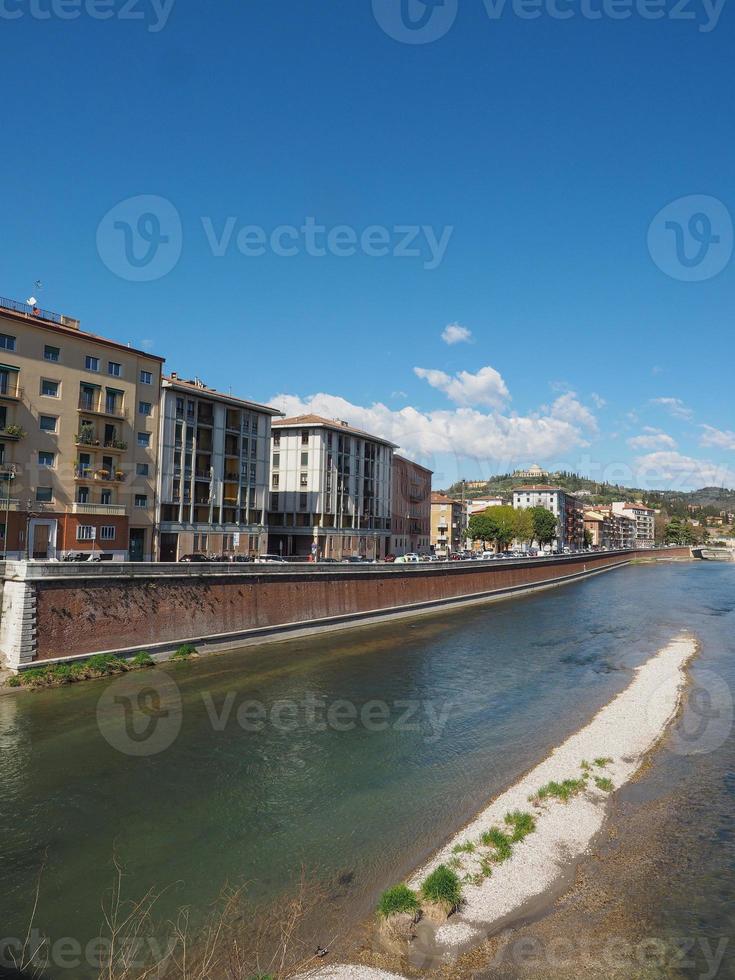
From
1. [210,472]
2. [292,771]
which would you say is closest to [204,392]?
[210,472]

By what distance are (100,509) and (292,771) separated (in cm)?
2913

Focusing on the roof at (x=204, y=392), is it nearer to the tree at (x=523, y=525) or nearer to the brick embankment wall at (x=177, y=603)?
the brick embankment wall at (x=177, y=603)

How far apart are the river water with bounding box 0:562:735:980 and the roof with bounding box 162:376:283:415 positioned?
24449 millimetres

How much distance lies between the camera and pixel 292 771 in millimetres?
19750

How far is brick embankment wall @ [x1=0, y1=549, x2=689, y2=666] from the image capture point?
2852 centimetres

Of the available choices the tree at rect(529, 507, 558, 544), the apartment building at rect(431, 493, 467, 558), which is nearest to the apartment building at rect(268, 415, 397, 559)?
the apartment building at rect(431, 493, 467, 558)

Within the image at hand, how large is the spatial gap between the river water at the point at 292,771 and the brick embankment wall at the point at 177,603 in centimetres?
254

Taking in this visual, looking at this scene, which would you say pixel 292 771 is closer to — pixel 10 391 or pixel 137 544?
pixel 10 391

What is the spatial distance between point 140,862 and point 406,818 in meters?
6.73

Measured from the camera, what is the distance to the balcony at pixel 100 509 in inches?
1638

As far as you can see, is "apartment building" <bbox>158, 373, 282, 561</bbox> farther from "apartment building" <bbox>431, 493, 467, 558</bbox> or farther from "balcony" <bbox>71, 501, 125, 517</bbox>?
"apartment building" <bbox>431, 493, 467, 558</bbox>

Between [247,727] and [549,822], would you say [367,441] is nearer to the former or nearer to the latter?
[247,727]

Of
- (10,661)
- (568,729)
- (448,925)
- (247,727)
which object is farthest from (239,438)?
(448,925)

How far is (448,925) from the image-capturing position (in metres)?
12.4
